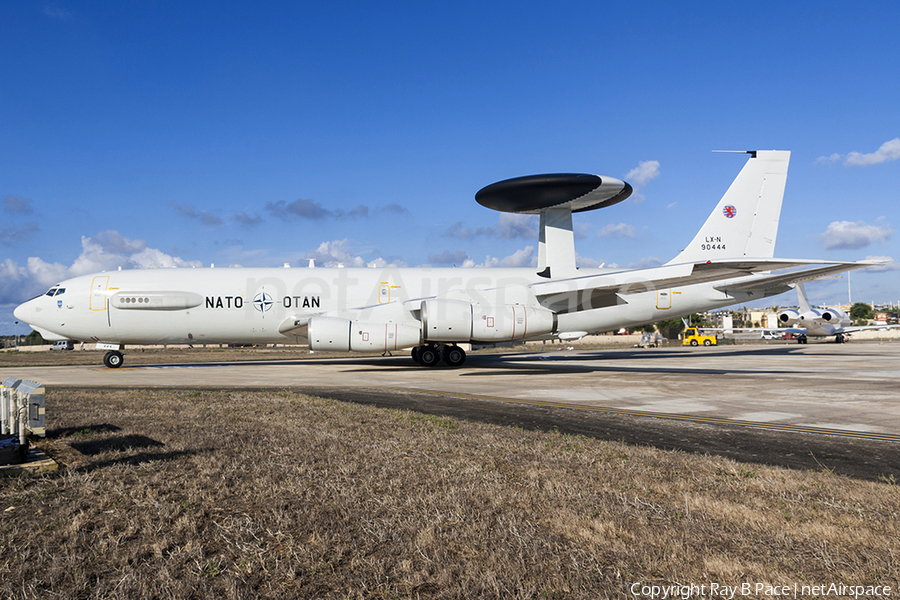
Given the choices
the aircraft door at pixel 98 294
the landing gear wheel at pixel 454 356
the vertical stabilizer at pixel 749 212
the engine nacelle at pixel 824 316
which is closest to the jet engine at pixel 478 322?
the landing gear wheel at pixel 454 356

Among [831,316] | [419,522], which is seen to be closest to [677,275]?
[419,522]

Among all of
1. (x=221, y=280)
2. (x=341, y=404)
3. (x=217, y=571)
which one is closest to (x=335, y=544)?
(x=217, y=571)

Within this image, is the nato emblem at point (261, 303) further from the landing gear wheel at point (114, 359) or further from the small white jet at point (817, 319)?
the small white jet at point (817, 319)

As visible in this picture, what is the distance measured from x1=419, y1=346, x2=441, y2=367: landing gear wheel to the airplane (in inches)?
2.5

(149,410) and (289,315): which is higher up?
(289,315)

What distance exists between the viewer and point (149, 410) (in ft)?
30.8

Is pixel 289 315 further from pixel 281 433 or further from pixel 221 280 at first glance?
pixel 281 433

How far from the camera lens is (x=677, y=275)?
1806 cm

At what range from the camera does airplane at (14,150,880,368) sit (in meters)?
19.0

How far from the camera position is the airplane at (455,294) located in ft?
62.5

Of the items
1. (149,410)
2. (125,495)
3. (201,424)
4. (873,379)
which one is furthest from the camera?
(873,379)

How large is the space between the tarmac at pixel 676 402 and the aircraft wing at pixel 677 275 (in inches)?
124

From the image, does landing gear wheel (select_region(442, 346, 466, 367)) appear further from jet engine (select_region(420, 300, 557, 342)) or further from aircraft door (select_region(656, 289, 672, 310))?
aircraft door (select_region(656, 289, 672, 310))

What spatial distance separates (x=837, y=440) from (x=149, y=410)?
11121mm
